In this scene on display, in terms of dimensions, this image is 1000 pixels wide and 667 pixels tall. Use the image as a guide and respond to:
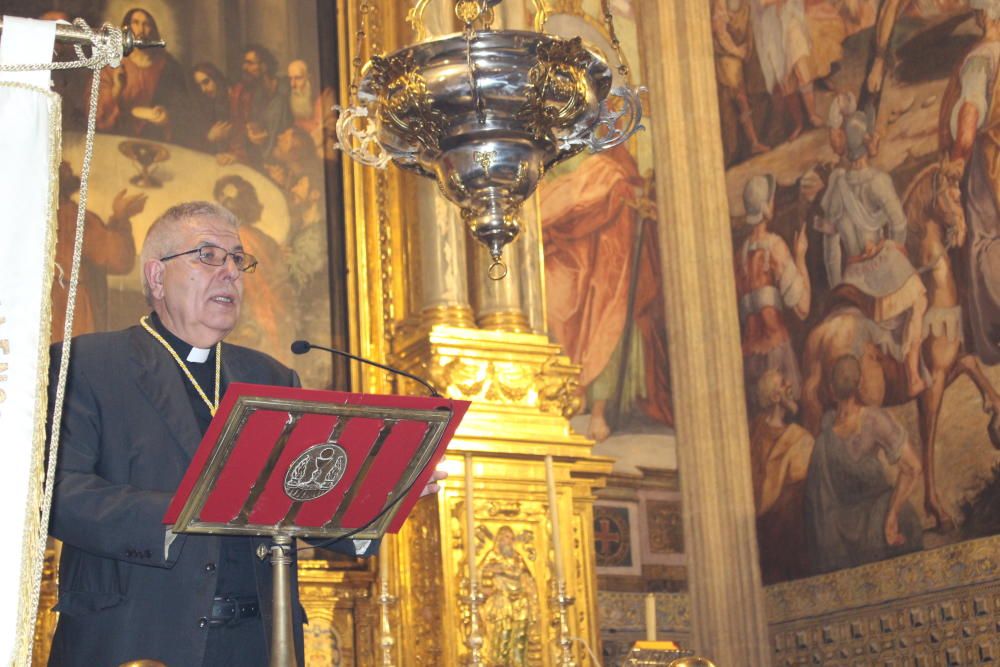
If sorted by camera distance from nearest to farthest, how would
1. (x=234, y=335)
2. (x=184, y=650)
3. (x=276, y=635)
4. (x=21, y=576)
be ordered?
1. (x=21, y=576)
2. (x=276, y=635)
3. (x=184, y=650)
4. (x=234, y=335)

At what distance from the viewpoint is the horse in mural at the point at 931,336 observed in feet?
26.9

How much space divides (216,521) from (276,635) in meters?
0.29

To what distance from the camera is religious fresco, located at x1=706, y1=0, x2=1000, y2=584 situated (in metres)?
8.17

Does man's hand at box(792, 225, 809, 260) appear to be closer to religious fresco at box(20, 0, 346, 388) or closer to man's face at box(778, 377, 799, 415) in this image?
man's face at box(778, 377, 799, 415)

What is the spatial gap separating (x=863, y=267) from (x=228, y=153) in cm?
378

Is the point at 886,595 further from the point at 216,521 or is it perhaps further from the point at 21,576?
the point at 21,576

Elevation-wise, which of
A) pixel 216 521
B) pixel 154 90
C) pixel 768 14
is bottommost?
pixel 216 521

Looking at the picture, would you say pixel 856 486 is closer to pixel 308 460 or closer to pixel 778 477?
pixel 778 477

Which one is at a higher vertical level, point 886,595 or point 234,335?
point 234,335

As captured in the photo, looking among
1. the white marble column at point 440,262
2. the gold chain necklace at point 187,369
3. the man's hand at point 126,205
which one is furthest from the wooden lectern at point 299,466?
the man's hand at point 126,205

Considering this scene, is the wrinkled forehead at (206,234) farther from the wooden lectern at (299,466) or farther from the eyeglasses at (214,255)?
the wooden lectern at (299,466)

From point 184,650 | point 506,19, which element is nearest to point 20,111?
point 184,650

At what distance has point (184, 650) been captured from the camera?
11.3ft

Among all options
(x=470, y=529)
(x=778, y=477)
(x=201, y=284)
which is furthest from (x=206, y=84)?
(x=778, y=477)
